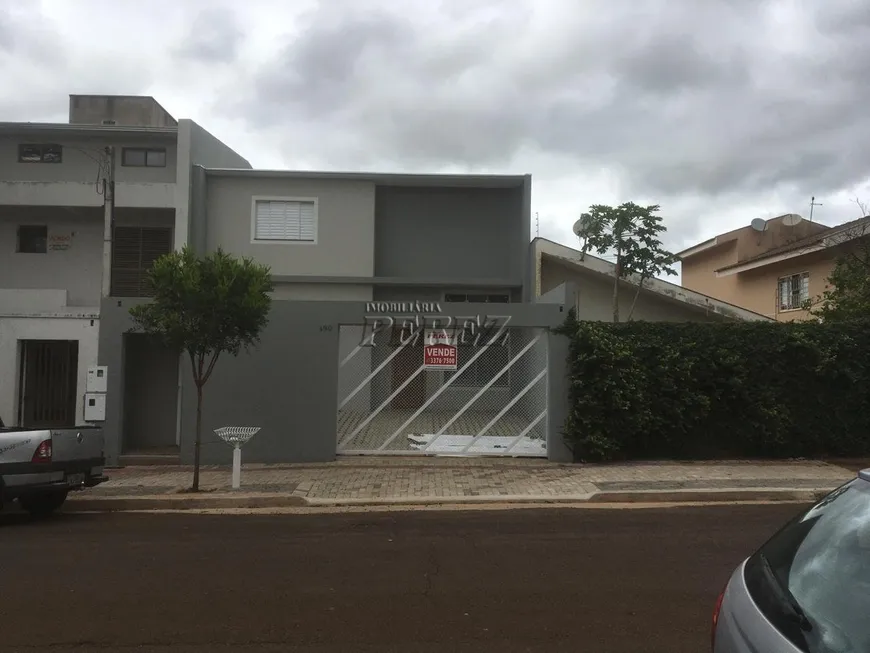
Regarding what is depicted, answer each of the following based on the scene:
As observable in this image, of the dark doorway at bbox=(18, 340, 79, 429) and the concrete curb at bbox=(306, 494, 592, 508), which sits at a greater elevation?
the dark doorway at bbox=(18, 340, 79, 429)

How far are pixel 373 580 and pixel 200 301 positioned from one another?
5486 millimetres

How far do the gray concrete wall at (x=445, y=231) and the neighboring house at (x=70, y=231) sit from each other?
488 centimetres

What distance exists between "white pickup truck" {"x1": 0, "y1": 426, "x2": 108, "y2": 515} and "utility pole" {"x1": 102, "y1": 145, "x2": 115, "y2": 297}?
551 centimetres

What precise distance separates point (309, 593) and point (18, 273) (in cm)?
1655

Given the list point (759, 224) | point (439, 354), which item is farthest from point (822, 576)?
point (759, 224)

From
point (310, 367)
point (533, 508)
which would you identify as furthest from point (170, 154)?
point (533, 508)

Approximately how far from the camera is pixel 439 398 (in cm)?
1303

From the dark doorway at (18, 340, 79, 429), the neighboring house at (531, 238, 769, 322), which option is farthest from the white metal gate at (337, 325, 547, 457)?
the dark doorway at (18, 340, 79, 429)

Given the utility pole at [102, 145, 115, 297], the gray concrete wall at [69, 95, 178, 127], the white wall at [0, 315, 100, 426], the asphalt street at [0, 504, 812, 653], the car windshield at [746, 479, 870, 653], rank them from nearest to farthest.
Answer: the car windshield at [746, 479, 870, 653] → the asphalt street at [0, 504, 812, 653] → the utility pole at [102, 145, 115, 297] → the white wall at [0, 315, 100, 426] → the gray concrete wall at [69, 95, 178, 127]

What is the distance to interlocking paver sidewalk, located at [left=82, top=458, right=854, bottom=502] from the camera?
10219mm

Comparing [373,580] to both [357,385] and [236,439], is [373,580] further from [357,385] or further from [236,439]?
[357,385]

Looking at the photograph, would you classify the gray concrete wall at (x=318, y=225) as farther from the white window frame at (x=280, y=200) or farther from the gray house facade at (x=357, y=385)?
the gray house facade at (x=357, y=385)

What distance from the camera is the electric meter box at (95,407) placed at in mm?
12445

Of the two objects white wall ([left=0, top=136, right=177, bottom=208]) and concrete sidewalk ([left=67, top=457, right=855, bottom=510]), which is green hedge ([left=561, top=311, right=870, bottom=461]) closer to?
concrete sidewalk ([left=67, top=457, right=855, bottom=510])
